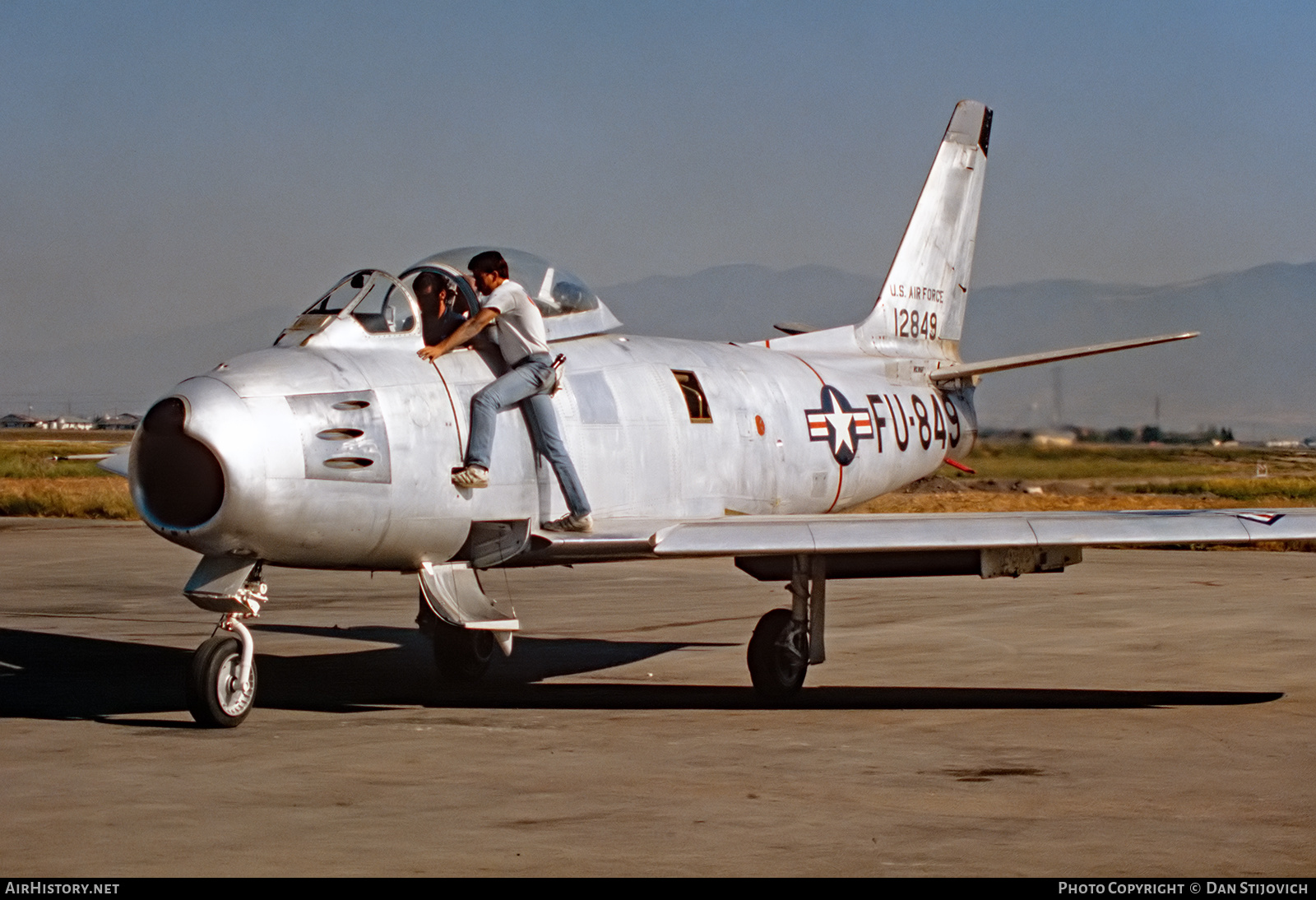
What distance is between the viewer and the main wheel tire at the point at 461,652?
13.0 m

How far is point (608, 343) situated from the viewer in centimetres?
1284

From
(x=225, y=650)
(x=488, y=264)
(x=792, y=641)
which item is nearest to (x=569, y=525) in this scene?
(x=488, y=264)

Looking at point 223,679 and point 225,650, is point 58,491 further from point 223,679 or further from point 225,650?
point 225,650

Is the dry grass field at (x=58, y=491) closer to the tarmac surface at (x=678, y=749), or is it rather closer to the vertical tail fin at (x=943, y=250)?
the tarmac surface at (x=678, y=749)

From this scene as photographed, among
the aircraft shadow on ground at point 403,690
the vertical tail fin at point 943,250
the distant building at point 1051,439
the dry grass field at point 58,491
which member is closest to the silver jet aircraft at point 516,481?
the aircraft shadow on ground at point 403,690

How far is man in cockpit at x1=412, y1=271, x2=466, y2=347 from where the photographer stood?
11258 millimetres

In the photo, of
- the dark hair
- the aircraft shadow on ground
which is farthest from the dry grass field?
the dark hair

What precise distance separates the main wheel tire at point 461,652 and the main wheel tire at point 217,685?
2964 mm

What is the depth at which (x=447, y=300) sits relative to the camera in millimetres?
11383

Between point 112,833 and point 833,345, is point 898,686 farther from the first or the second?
point 112,833

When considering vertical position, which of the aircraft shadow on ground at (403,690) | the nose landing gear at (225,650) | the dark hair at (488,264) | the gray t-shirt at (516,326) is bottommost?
the aircraft shadow on ground at (403,690)

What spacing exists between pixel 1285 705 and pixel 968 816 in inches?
186
